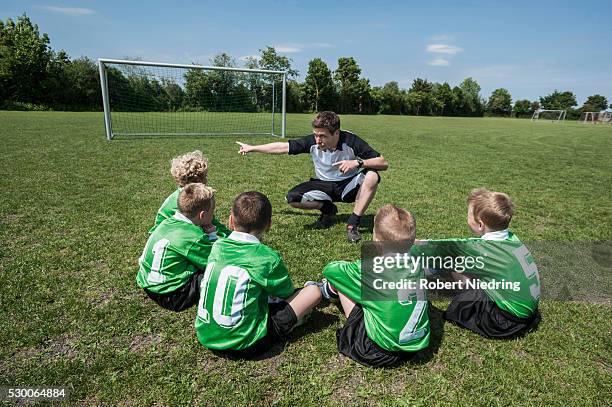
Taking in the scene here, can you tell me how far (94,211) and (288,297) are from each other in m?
4.04

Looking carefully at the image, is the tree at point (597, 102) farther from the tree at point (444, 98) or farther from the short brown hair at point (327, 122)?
the short brown hair at point (327, 122)

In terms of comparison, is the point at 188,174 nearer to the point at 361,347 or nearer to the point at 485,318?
the point at 361,347

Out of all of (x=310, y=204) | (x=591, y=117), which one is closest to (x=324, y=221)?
(x=310, y=204)

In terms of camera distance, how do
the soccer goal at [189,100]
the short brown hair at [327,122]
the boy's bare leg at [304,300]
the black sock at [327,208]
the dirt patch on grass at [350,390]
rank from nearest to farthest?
the dirt patch on grass at [350,390] → the boy's bare leg at [304,300] → the short brown hair at [327,122] → the black sock at [327,208] → the soccer goal at [189,100]

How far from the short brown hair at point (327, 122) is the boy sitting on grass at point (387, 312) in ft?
7.14

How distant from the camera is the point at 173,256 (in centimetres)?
296

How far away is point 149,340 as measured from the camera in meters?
2.77

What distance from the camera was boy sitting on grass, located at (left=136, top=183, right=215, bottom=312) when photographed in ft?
9.70

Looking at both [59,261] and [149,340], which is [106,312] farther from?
[59,261]

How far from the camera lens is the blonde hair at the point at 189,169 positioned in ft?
12.5

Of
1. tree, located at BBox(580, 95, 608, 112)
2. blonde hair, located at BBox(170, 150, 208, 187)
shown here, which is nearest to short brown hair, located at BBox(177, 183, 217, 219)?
blonde hair, located at BBox(170, 150, 208, 187)

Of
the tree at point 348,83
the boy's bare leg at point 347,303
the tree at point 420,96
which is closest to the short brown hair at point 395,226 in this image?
the boy's bare leg at point 347,303

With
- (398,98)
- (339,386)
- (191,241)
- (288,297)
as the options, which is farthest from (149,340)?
(398,98)

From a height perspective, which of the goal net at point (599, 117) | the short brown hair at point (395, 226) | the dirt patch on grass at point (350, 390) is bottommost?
the dirt patch on grass at point (350, 390)
